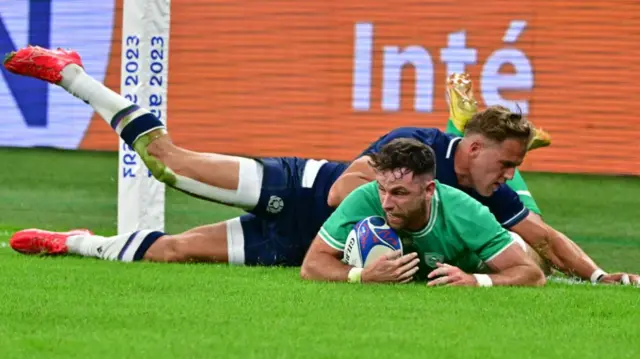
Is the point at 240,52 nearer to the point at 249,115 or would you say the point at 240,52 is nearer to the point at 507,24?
the point at 249,115

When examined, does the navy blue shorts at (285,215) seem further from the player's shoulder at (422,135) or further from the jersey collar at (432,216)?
the jersey collar at (432,216)

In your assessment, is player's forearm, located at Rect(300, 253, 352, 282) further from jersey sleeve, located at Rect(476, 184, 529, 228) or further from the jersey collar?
jersey sleeve, located at Rect(476, 184, 529, 228)

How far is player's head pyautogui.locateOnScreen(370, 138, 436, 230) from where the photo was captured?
6492 millimetres

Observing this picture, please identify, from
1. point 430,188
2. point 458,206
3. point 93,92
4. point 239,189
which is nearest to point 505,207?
point 458,206

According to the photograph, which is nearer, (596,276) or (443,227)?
(443,227)

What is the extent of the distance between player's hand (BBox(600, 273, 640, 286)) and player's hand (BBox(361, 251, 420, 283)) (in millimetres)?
1362

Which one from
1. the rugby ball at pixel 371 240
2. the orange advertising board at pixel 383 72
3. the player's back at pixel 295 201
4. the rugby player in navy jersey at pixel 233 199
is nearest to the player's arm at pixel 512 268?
the rugby ball at pixel 371 240

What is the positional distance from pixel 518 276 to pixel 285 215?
5.22ft

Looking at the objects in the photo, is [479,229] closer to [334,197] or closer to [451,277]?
[451,277]

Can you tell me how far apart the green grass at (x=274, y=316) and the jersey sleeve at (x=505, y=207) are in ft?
1.93

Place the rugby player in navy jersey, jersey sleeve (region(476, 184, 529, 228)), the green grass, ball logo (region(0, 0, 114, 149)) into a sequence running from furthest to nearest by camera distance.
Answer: ball logo (region(0, 0, 114, 149))
the rugby player in navy jersey
jersey sleeve (region(476, 184, 529, 228))
the green grass

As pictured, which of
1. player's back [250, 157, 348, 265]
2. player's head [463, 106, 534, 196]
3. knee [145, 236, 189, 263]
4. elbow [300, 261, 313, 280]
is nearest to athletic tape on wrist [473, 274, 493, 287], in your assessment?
player's head [463, 106, 534, 196]

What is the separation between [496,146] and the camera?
7.25 metres

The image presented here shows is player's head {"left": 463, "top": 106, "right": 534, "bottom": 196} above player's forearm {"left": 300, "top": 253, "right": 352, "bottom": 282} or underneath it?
above
